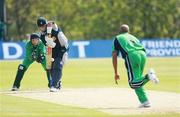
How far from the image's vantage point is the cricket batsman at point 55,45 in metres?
19.7

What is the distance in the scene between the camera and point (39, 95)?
1905cm

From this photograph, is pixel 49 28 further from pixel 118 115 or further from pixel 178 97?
pixel 118 115

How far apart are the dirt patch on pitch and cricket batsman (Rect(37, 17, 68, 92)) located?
1.50 feet

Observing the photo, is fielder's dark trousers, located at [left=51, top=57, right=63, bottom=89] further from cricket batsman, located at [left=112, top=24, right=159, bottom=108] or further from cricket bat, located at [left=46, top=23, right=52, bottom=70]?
cricket batsman, located at [left=112, top=24, right=159, bottom=108]

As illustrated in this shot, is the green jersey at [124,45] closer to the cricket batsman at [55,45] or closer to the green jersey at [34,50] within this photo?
the cricket batsman at [55,45]

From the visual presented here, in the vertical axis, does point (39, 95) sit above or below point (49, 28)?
below

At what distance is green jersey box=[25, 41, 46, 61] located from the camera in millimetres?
20719

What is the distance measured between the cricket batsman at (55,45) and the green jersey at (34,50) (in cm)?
73

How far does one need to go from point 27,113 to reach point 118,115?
6.32 feet

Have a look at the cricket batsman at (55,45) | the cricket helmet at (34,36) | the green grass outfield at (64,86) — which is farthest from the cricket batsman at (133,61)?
the cricket helmet at (34,36)

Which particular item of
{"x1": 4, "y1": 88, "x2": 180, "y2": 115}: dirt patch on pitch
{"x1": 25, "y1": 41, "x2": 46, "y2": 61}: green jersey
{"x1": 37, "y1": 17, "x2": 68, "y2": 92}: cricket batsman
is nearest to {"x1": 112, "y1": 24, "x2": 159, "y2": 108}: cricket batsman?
{"x1": 4, "y1": 88, "x2": 180, "y2": 115}: dirt patch on pitch

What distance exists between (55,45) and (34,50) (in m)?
1.05

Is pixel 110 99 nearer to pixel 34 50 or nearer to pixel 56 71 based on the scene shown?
pixel 56 71

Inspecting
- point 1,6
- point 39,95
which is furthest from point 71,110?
point 1,6
